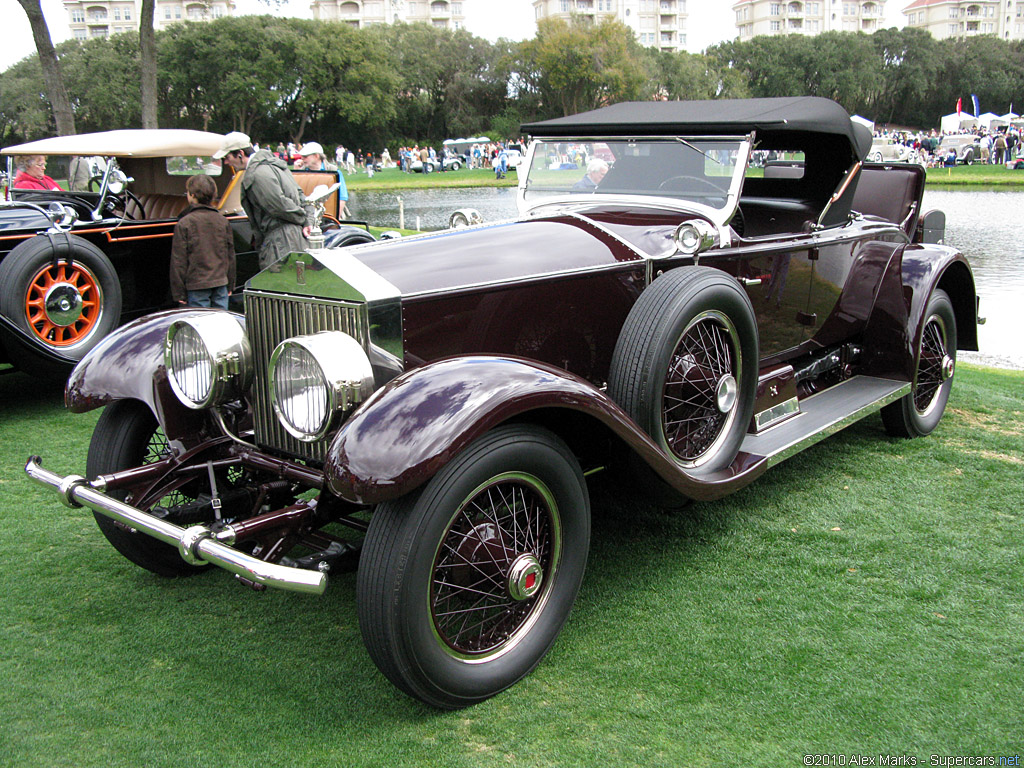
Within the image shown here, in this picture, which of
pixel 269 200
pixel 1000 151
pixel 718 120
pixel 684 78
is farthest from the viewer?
pixel 684 78

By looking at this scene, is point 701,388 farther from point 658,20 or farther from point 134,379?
point 658,20

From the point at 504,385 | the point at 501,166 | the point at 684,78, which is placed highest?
the point at 684,78

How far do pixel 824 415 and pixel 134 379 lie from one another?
3405 mm

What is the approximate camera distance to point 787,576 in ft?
11.3

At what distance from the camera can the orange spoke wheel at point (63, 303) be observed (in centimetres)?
571

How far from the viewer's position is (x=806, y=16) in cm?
11556

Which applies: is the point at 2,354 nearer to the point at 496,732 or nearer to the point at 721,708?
the point at 496,732

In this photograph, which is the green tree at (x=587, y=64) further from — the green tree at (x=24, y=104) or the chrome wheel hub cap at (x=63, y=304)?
the chrome wheel hub cap at (x=63, y=304)

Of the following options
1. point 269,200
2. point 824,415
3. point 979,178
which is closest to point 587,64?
point 979,178

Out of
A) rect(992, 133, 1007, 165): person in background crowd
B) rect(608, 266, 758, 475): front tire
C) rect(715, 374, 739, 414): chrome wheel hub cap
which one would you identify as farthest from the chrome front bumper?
rect(992, 133, 1007, 165): person in background crowd

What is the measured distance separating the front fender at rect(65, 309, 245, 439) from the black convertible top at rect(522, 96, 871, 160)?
2254 millimetres

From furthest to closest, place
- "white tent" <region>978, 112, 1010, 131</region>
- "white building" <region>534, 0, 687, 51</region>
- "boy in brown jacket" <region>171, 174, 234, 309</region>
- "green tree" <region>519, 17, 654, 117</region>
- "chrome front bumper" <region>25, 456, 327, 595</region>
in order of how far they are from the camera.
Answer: "white building" <region>534, 0, 687, 51</region> → "white tent" <region>978, 112, 1010, 131</region> → "green tree" <region>519, 17, 654, 117</region> → "boy in brown jacket" <region>171, 174, 234, 309</region> → "chrome front bumper" <region>25, 456, 327, 595</region>

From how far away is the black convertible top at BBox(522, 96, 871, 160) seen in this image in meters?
4.10

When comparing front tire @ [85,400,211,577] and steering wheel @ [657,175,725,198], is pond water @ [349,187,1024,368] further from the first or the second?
front tire @ [85,400,211,577]
